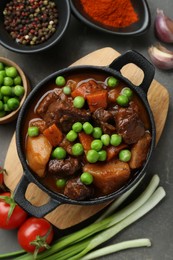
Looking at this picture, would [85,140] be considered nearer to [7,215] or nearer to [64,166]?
[64,166]

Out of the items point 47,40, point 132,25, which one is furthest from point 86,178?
point 132,25

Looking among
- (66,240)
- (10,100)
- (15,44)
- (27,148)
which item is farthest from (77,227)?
(15,44)

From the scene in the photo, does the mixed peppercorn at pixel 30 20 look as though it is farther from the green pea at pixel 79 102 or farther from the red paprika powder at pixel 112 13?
the green pea at pixel 79 102

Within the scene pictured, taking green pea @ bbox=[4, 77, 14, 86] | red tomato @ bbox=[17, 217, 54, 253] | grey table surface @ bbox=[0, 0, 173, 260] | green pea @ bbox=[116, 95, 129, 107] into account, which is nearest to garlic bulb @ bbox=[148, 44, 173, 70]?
grey table surface @ bbox=[0, 0, 173, 260]

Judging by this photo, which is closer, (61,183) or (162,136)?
(61,183)

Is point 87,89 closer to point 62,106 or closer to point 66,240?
point 62,106

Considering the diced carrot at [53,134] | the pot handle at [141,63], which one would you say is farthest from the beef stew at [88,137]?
the pot handle at [141,63]
